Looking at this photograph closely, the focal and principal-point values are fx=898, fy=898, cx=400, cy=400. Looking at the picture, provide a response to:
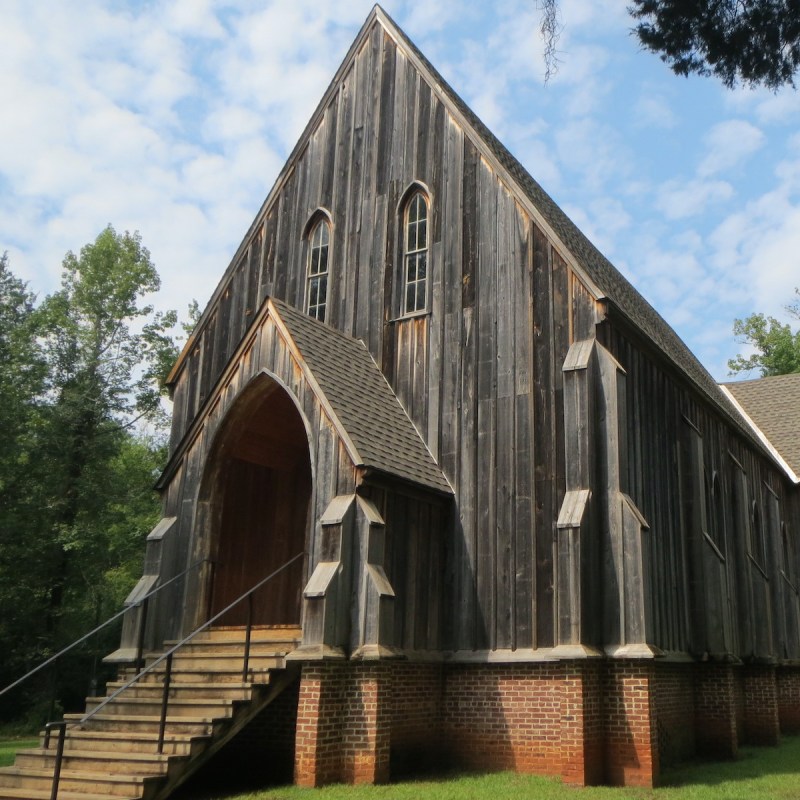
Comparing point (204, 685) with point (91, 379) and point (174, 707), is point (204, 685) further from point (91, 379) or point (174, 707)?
point (91, 379)

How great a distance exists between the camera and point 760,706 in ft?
60.0

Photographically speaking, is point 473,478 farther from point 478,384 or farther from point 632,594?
point 632,594

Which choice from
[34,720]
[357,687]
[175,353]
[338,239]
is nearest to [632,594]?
[357,687]

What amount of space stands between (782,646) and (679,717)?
7.66 meters

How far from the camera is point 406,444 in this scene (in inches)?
555

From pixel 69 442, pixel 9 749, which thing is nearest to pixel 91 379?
pixel 69 442

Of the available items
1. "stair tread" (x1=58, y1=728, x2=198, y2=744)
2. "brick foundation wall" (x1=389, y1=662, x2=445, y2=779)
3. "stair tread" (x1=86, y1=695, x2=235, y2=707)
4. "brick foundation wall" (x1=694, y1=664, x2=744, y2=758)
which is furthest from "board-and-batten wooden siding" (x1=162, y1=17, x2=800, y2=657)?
"stair tread" (x1=58, y1=728, x2=198, y2=744)

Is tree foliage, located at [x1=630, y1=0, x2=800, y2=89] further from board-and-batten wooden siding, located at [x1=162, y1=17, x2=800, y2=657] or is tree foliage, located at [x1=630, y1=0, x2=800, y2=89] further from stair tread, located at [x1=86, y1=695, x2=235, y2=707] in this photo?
stair tread, located at [x1=86, y1=695, x2=235, y2=707]

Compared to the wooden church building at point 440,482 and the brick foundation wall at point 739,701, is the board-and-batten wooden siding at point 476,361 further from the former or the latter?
the brick foundation wall at point 739,701

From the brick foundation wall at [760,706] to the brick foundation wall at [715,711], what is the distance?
2.56 m

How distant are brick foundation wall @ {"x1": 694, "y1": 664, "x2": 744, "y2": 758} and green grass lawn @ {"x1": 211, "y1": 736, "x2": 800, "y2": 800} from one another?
76.0 inches

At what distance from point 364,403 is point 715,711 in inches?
332

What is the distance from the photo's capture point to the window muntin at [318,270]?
17031 millimetres

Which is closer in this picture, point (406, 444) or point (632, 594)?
point (632, 594)
